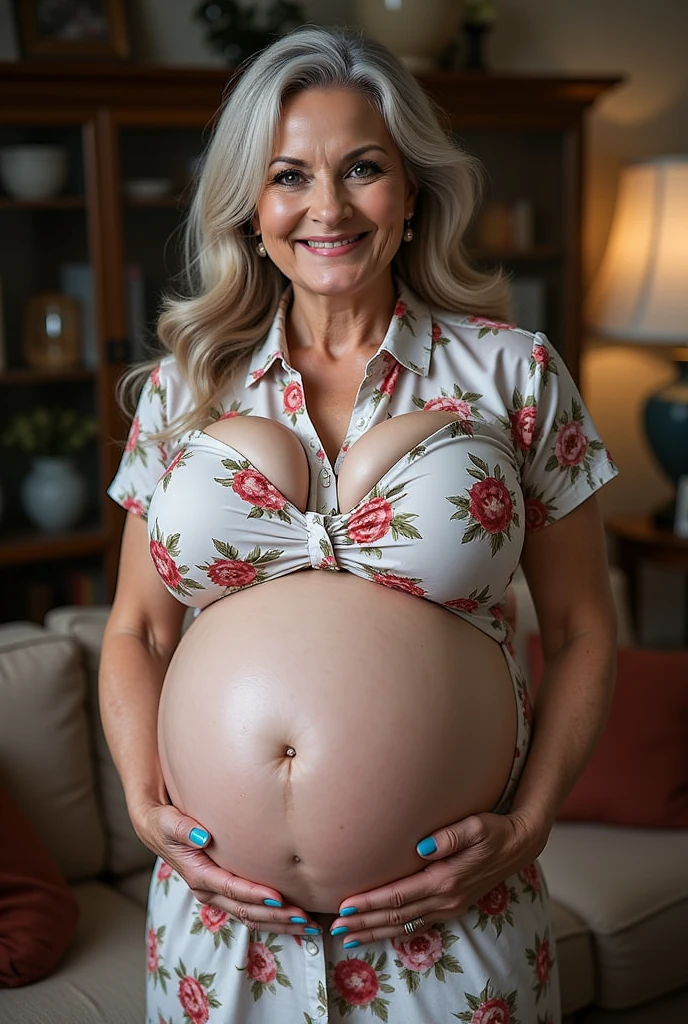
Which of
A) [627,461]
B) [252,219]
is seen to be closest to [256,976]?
[252,219]

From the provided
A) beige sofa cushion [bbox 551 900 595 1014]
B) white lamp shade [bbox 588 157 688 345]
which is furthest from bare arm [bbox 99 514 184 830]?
white lamp shade [bbox 588 157 688 345]

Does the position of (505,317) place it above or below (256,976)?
above

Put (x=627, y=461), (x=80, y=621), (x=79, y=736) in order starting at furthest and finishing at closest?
(x=627, y=461)
(x=80, y=621)
(x=79, y=736)

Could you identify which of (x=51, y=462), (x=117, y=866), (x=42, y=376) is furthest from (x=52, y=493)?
(x=117, y=866)

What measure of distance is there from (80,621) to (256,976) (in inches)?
40.4

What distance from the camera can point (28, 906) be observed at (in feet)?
5.50

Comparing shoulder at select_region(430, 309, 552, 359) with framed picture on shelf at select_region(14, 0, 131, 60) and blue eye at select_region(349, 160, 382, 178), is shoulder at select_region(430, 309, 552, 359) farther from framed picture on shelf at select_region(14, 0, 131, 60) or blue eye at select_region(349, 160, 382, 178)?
framed picture on shelf at select_region(14, 0, 131, 60)

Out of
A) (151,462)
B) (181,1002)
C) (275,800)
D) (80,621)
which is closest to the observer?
(275,800)

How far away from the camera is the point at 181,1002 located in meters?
1.26

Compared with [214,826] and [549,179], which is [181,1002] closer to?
[214,826]

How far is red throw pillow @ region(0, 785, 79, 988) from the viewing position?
1.62 meters

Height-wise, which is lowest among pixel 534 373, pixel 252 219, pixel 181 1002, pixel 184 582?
pixel 181 1002

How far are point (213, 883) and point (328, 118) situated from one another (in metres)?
0.80

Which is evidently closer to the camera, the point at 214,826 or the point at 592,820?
the point at 214,826
